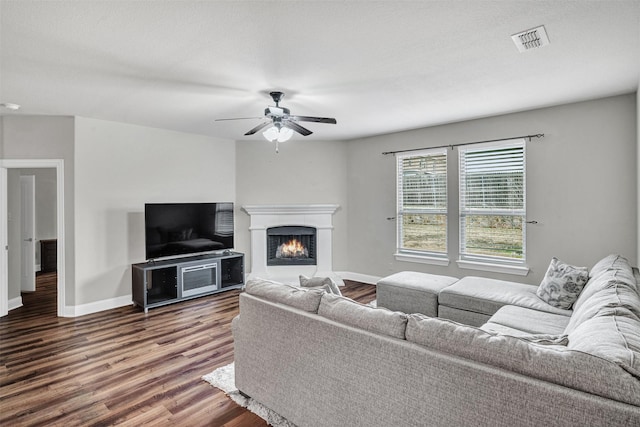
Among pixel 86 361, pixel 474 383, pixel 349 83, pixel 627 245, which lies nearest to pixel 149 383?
pixel 86 361

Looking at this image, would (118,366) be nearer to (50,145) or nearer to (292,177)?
(50,145)

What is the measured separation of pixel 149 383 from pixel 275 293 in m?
1.38

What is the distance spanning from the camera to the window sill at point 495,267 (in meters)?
4.36

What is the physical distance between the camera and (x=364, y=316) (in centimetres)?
180

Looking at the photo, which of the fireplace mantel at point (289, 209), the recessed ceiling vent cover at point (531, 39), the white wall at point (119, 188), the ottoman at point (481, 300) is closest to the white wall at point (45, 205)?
the white wall at point (119, 188)

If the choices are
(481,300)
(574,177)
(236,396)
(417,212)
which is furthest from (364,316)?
(417,212)

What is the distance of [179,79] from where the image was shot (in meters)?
3.07

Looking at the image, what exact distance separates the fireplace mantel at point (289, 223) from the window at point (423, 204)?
47.4 inches

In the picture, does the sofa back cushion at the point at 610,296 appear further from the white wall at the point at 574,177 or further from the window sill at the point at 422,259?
the window sill at the point at 422,259

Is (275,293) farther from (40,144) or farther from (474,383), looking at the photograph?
(40,144)

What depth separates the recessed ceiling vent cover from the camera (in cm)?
226

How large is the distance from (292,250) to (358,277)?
1256mm

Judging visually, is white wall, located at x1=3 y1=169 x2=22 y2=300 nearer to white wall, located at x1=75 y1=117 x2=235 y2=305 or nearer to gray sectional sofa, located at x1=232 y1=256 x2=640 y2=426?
white wall, located at x1=75 y1=117 x2=235 y2=305

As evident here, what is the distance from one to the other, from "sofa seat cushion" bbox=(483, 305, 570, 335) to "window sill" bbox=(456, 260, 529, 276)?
1.56m
